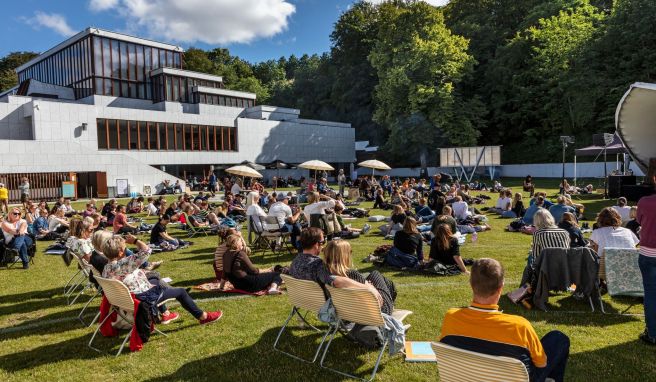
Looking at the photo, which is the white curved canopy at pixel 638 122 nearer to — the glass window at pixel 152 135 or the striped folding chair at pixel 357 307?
the striped folding chair at pixel 357 307

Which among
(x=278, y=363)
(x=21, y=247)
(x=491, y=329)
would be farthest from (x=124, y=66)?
(x=491, y=329)

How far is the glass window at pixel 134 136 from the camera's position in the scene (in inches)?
1407

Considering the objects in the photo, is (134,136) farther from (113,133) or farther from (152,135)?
(152,135)

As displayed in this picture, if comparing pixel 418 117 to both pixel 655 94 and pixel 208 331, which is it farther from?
pixel 208 331

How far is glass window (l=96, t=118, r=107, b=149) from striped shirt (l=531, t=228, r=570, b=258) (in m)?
35.1

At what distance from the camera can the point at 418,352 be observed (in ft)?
15.6

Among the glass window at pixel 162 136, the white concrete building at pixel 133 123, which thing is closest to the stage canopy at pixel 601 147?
the white concrete building at pixel 133 123

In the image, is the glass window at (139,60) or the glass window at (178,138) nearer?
the glass window at (178,138)

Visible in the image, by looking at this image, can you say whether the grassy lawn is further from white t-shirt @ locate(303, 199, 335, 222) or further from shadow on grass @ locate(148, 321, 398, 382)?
white t-shirt @ locate(303, 199, 335, 222)

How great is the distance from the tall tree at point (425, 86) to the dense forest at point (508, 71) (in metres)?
0.10

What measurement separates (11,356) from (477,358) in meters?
5.36

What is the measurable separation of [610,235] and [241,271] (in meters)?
5.86

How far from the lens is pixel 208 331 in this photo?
568 centimetres

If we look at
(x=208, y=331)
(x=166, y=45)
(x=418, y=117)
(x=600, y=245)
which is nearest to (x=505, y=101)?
(x=418, y=117)
